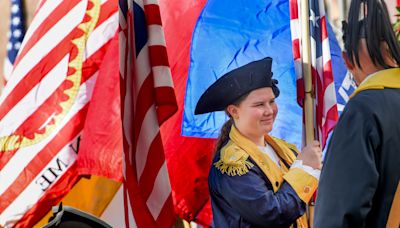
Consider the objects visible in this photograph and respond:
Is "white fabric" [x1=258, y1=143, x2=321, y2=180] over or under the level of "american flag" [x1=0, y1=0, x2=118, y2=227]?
under

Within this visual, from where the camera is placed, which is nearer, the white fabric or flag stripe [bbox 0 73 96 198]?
the white fabric

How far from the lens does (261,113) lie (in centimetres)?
721

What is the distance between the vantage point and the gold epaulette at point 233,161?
22.8 ft

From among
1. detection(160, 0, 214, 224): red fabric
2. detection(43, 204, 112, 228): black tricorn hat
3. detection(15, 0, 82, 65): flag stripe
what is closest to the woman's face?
detection(160, 0, 214, 224): red fabric

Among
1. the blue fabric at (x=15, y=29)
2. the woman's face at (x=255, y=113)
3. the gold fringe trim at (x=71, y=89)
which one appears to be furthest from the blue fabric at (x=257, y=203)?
the blue fabric at (x=15, y=29)

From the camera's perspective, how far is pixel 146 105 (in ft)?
24.4

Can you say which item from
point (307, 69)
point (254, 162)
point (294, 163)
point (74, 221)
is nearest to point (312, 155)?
point (294, 163)

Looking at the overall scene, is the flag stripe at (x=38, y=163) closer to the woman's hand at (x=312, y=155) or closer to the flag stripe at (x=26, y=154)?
the flag stripe at (x=26, y=154)

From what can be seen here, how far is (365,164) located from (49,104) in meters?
3.88

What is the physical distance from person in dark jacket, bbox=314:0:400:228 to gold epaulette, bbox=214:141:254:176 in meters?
2.27

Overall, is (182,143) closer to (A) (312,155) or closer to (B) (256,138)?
(B) (256,138)

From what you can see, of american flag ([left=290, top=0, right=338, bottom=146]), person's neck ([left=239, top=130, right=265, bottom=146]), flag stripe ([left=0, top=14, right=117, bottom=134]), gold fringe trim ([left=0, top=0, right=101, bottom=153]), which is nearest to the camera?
person's neck ([left=239, top=130, right=265, bottom=146])

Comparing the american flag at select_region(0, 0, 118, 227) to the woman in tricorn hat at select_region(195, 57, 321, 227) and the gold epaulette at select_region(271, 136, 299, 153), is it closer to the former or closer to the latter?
the woman in tricorn hat at select_region(195, 57, 321, 227)

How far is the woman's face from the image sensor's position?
718 cm
